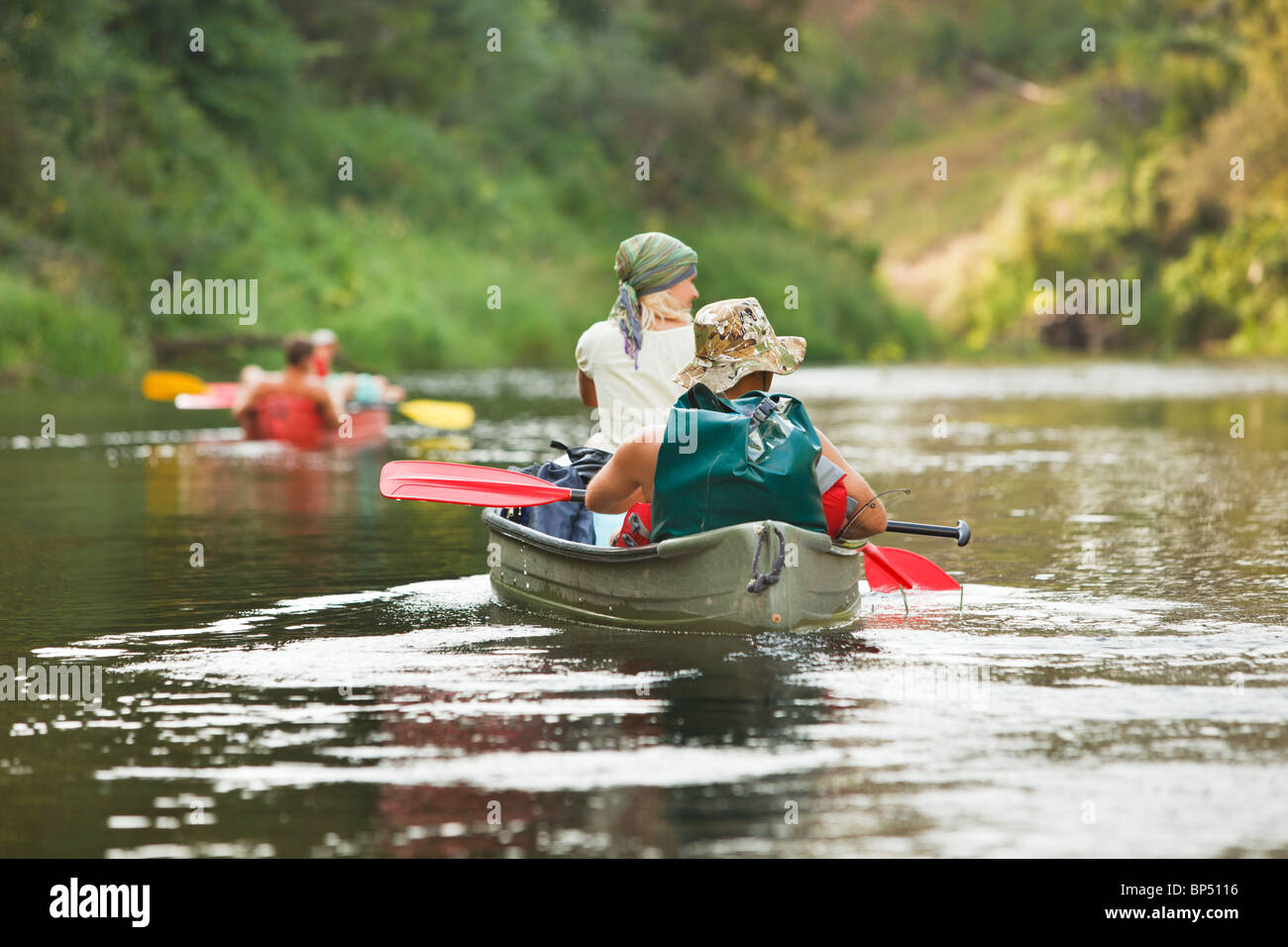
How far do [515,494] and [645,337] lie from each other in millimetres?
976

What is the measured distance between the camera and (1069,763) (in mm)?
5754

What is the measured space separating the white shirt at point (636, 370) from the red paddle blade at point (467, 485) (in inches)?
18.7

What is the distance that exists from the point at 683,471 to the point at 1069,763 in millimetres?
2536

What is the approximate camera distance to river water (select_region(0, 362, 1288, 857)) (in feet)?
16.9

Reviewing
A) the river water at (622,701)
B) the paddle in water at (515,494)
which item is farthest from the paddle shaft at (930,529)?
the river water at (622,701)

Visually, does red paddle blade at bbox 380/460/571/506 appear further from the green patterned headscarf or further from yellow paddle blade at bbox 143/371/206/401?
yellow paddle blade at bbox 143/371/206/401

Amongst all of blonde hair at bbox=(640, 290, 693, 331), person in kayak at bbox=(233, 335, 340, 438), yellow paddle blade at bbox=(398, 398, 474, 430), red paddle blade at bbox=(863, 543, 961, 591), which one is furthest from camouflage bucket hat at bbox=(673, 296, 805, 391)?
person in kayak at bbox=(233, 335, 340, 438)

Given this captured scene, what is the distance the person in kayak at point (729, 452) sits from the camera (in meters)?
7.76

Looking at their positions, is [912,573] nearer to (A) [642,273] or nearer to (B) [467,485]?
(A) [642,273]

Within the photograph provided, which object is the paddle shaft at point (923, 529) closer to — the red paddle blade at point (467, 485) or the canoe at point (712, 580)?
the red paddle blade at point (467, 485)

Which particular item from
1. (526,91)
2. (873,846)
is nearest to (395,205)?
(526,91)

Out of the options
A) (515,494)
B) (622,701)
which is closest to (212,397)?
(515,494)

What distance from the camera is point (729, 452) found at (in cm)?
775

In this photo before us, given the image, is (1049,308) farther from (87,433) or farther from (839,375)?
(87,433)
